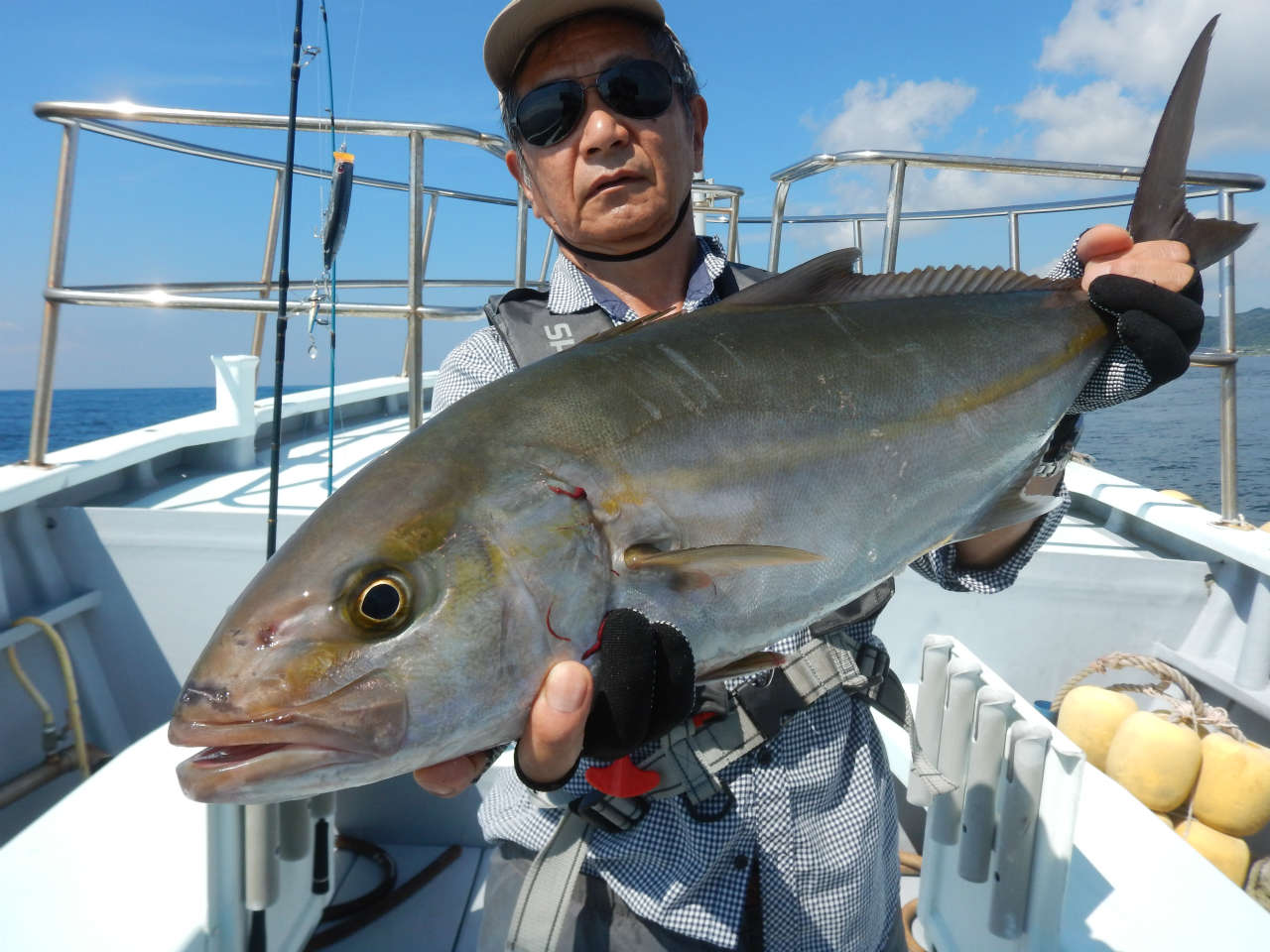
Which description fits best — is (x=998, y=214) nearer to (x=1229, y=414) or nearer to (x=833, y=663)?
(x=1229, y=414)

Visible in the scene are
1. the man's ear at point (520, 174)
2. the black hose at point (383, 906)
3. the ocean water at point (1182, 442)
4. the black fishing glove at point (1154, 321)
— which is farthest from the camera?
the ocean water at point (1182, 442)

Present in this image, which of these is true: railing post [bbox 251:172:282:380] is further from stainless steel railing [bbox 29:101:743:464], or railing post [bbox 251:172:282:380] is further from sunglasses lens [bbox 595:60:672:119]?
sunglasses lens [bbox 595:60:672:119]

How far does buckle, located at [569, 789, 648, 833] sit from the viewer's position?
153cm

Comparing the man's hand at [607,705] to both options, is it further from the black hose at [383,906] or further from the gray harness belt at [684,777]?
the black hose at [383,906]

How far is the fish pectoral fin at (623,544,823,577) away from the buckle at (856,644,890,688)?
1.93 ft

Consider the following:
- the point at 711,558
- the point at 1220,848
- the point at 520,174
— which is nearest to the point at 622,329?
the point at 711,558

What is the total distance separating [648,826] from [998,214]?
542cm

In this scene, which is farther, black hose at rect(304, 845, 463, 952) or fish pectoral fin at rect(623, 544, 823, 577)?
black hose at rect(304, 845, 463, 952)

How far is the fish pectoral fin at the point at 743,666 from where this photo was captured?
49.5 inches

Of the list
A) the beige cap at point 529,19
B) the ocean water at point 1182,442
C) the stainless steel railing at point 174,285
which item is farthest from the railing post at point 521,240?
the ocean water at point 1182,442

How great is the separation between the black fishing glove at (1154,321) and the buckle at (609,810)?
1360 millimetres

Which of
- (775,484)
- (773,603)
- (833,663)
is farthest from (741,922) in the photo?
(775,484)

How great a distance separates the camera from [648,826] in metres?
1.58

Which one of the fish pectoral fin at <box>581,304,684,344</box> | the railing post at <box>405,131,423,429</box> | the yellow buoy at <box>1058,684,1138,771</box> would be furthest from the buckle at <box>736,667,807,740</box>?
the yellow buoy at <box>1058,684,1138,771</box>
